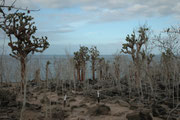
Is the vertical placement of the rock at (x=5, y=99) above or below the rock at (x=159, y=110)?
above

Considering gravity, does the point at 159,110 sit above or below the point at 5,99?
below

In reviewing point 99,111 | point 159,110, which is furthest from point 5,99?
point 159,110

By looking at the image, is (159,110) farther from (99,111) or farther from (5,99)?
(5,99)

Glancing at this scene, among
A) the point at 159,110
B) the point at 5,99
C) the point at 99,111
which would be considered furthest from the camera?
the point at 5,99

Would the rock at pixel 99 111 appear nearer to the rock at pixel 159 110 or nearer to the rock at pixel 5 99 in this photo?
the rock at pixel 159 110

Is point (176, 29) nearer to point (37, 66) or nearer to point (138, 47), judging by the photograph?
point (138, 47)

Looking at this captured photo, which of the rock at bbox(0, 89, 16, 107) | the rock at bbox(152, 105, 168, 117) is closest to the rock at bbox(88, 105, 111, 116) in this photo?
the rock at bbox(152, 105, 168, 117)

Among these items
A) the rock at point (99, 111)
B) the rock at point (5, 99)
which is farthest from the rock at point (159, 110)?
the rock at point (5, 99)

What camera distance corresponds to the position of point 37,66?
13.8 m

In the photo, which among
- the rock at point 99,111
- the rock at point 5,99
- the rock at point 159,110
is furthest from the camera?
the rock at point 5,99

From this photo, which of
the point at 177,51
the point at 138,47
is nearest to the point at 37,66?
the point at 138,47

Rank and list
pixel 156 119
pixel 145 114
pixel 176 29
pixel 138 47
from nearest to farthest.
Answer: pixel 145 114
pixel 156 119
pixel 176 29
pixel 138 47

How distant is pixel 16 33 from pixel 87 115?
15.8ft

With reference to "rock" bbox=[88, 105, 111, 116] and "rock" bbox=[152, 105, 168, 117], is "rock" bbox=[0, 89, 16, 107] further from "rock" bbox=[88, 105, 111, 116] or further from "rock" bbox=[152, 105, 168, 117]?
"rock" bbox=[152, 105, 168, 117]
